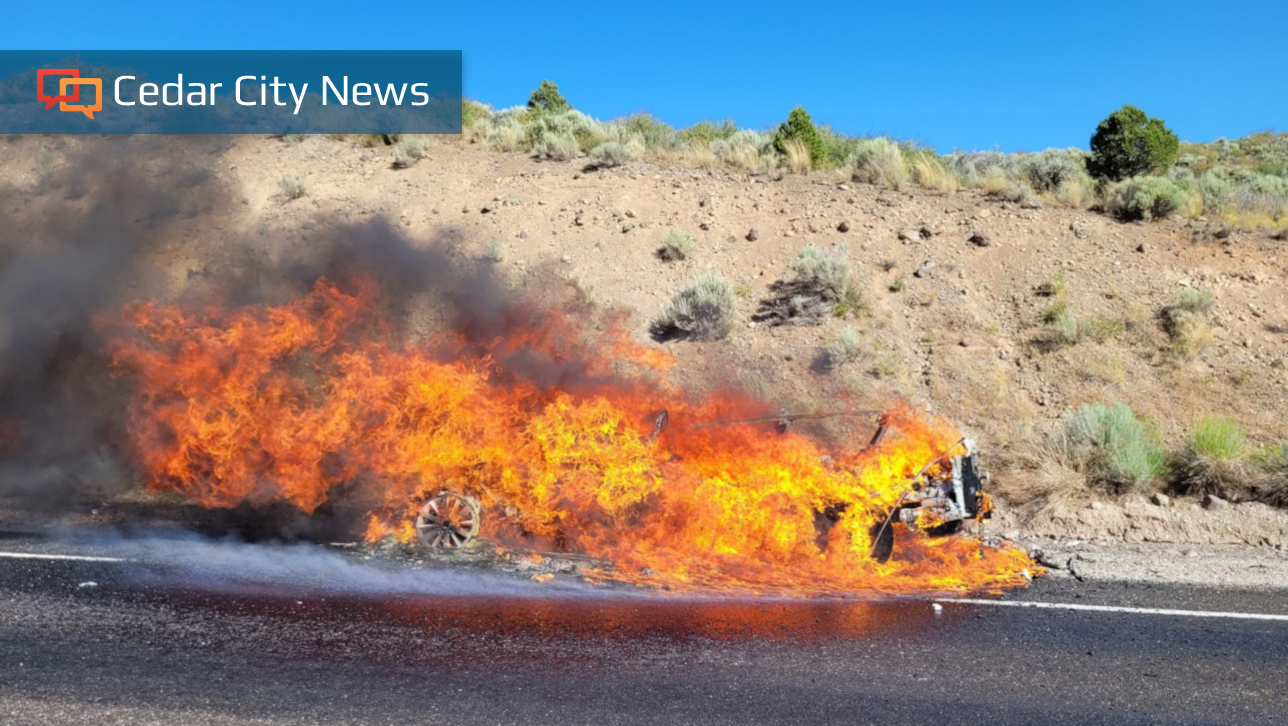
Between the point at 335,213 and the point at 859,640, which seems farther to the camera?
the point at 335,213

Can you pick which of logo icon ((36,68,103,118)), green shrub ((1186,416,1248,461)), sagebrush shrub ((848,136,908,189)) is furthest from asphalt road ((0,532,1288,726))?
logo icon ((36,68,103,118))

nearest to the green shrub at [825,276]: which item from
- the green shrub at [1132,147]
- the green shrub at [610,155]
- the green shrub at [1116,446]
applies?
the green shrub at [1116,446]

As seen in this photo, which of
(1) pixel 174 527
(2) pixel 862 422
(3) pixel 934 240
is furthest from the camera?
(3) pixel 934 240

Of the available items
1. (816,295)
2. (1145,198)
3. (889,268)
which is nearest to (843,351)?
(816,295)

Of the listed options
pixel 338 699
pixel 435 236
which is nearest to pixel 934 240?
pixel 435 236

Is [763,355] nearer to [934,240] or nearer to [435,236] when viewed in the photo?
[934,240]

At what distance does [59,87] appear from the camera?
26266mm

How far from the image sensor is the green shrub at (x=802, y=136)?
20.5m

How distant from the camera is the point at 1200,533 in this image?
9.41m

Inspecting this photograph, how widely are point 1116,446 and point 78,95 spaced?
28.1m

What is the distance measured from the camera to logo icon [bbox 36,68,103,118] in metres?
25.2

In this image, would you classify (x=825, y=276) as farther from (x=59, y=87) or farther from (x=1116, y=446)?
(x=59, y=87)

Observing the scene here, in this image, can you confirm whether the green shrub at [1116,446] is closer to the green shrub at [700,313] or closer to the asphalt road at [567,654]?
the asphalt road at [567,654]

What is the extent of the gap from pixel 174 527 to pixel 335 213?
10.8 metres
